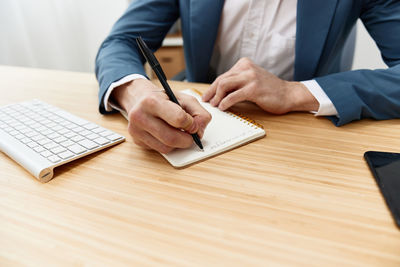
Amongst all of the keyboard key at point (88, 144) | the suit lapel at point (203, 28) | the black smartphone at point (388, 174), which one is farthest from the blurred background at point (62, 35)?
the keyboard key at point (88, 144)

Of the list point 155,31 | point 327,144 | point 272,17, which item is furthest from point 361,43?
point 327,144

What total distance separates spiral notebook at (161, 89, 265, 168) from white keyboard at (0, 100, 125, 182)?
137 millimetres

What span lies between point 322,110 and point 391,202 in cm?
26

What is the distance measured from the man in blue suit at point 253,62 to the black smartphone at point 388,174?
0.12 metres

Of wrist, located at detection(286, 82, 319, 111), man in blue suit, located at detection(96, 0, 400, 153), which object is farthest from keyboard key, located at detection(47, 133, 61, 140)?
wrist, located at detection(286, 82, 319, 111)

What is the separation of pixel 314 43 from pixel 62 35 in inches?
72.3

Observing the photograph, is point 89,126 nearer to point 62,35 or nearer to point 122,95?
point 122,95

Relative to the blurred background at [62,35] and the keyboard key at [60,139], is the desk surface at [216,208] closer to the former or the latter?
the keyboard key at [60,139]

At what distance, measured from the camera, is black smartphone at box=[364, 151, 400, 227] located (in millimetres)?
357

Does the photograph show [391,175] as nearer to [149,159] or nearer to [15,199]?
[149,159]

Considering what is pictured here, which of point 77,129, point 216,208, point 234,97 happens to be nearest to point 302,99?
point 234,97

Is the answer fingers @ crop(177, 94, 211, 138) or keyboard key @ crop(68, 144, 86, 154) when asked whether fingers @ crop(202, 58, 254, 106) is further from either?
keyboard key @ crop(68, 144, 86, 154)

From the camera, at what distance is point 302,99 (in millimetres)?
605

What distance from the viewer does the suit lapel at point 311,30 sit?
73 cm
